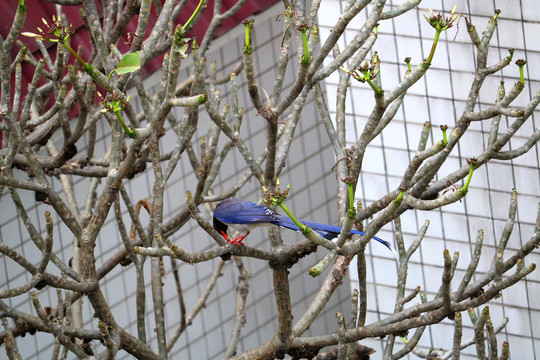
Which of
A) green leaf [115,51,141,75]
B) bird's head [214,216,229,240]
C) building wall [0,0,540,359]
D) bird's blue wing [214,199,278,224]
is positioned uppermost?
building wall [0,0,540,359]

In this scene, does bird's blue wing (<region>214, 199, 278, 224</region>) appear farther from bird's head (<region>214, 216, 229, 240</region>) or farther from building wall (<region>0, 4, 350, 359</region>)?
building wall (<region>0, 4, 350, 359</region>)

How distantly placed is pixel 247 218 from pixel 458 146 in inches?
80.6

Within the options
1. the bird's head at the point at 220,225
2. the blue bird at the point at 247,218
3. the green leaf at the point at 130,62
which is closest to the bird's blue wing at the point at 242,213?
the blue bird at the point at 247,218

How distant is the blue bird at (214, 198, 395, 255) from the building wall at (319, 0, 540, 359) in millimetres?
1632

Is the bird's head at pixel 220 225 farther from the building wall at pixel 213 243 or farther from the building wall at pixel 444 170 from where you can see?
the building wall at pixel 213 243

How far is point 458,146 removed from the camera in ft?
17.9

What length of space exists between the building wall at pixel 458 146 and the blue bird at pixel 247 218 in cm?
163

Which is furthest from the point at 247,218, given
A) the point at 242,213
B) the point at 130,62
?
the point at 130,62

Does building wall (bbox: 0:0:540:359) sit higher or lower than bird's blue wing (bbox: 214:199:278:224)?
higher

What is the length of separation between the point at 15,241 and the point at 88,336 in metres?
2.69

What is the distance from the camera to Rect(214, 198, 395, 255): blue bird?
3.62m

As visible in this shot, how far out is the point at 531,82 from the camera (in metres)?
5.26

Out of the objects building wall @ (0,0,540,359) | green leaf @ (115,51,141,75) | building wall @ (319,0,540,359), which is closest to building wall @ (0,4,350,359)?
building wall @ (0,0,540,359)

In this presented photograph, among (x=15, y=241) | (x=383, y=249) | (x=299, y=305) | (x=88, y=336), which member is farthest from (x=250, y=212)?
(x=299, y=305)
